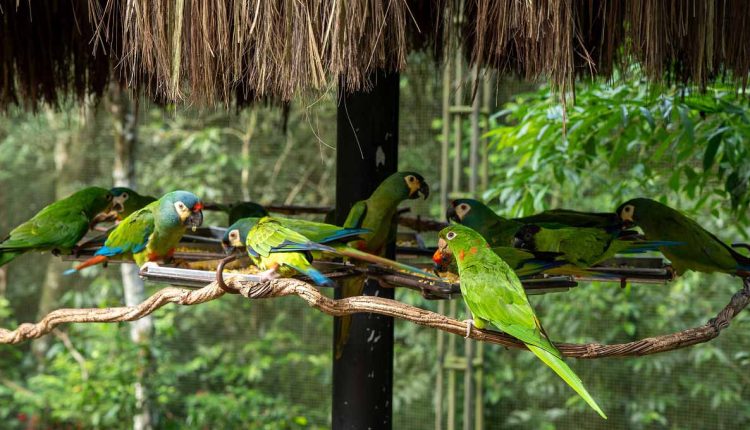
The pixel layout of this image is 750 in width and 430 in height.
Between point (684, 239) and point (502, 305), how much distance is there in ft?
2.35

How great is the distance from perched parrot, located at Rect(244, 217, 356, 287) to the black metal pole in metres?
0.32

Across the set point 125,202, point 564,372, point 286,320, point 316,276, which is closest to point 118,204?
point 125,202

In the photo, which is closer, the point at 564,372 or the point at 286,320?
the point at 564,372

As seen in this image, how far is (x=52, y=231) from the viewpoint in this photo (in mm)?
1874

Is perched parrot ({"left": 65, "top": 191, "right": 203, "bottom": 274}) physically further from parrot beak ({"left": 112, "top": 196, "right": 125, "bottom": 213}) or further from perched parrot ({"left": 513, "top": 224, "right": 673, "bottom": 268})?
perched parrot ({"left": 513, "top": 224, "right": 673, "bottom": 268})

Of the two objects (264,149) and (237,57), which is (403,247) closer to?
(237,57)

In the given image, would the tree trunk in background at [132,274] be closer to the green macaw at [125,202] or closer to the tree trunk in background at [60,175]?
the green macaw at [125,202]

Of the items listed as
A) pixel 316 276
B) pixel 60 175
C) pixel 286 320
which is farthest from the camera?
pixel 60 175

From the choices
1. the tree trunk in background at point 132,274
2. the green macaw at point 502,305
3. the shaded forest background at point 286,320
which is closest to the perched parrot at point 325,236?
the green macaw at point 502,305

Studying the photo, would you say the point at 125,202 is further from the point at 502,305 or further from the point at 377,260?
the point at 502,305

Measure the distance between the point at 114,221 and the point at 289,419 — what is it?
211cm

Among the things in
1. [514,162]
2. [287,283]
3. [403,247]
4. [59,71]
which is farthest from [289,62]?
[514,162]

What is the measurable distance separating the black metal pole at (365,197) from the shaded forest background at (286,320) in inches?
33.6

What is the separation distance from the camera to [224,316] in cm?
461
